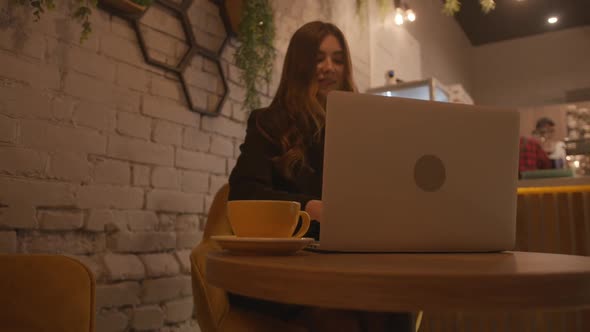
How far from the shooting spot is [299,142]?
1.58m

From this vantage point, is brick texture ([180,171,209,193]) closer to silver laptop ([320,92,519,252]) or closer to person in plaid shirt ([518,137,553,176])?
silver laptop ([320,92,519,252])

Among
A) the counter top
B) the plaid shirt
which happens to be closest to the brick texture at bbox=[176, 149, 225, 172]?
the counter top

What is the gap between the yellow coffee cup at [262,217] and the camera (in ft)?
2.49

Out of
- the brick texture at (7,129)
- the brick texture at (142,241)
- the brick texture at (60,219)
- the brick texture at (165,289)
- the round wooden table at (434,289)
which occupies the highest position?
the brick texture at (7,129)

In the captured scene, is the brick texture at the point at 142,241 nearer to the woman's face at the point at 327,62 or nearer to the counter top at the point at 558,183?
the woman's face at the point at 327,62

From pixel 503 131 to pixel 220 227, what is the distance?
3.04 ft

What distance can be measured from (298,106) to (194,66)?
23.3 inches

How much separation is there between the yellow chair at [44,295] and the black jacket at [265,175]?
49 cm

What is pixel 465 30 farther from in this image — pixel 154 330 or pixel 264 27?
pixel 154 330

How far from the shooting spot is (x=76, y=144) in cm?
151

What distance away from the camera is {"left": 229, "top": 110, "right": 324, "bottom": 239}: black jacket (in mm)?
1336

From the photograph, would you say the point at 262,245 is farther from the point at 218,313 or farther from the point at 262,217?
the point at 218,313

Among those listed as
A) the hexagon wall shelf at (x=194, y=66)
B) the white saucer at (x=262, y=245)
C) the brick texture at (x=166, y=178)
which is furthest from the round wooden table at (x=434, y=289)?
the hexagon wall shelf at (x=194, y=66)

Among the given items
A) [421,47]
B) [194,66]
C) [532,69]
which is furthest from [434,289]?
[532,69]
